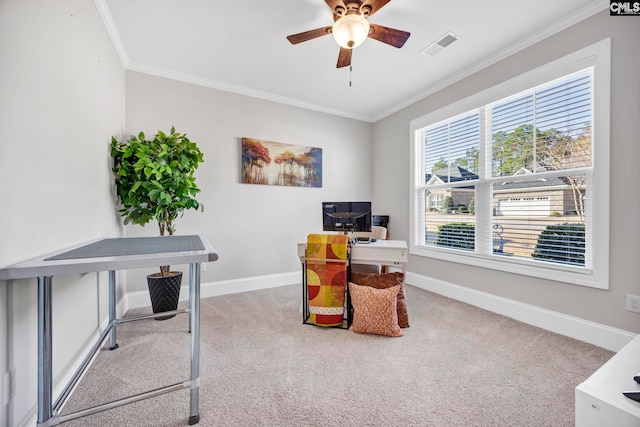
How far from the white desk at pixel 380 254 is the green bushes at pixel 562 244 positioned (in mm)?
1284

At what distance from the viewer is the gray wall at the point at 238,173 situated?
309 cm

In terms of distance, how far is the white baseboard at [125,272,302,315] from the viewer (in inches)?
117

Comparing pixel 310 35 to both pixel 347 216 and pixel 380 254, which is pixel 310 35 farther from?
pixel 380 254

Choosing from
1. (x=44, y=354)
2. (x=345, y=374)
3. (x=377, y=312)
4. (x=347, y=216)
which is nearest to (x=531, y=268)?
(x=377, y=312)

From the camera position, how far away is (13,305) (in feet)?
3.79

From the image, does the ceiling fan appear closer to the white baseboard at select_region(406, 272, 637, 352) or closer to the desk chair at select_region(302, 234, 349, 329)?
the desk chair at select_region(302, 234, 349, 329)

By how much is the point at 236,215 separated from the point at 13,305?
243 cm

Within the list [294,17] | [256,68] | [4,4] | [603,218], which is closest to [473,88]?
[603,218]

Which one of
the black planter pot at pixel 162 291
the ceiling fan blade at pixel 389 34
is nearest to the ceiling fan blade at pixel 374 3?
the ceiling fan blade at pixel 389 34

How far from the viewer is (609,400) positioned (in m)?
0.96

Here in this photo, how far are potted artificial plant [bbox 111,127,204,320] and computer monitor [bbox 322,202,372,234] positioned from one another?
1.40m

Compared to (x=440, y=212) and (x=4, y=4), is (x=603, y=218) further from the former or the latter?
(x=4, y=4)

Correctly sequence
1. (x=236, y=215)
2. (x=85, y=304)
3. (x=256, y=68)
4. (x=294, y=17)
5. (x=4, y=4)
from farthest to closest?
(x=236, y=215) < (x=256, y=68) < (x=294, y=17) < (x=85, y=304) < (x=4, y=4)

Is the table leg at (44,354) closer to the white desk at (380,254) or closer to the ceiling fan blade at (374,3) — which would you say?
the white desk at (380,254)
